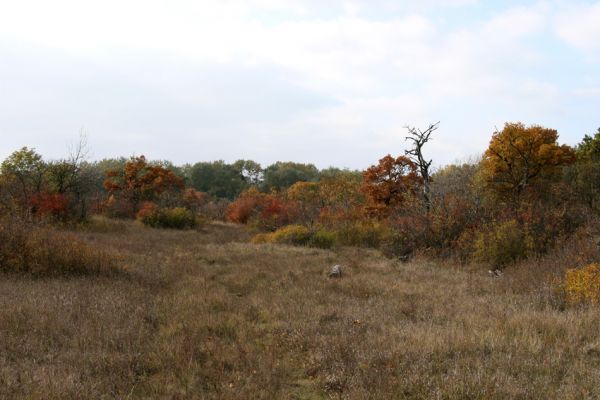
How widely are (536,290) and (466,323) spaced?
10.4 feet

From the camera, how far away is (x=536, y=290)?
369 inches

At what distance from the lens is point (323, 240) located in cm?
2194

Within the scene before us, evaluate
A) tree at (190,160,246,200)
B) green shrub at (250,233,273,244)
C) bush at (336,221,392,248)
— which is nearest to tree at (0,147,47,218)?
green shrub at (250,233,273,244)

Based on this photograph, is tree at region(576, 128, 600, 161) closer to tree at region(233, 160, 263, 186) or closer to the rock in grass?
the rock in grass

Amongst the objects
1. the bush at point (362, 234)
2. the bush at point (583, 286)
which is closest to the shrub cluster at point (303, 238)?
the bush at point (362, 234)

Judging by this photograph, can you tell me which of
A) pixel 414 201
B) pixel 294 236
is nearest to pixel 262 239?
pixel 294 236

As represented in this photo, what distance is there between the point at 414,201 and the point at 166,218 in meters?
20.1

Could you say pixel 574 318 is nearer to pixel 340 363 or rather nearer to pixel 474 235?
pixel 340 363


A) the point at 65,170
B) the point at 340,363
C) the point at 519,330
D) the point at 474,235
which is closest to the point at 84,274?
the point at 340,363

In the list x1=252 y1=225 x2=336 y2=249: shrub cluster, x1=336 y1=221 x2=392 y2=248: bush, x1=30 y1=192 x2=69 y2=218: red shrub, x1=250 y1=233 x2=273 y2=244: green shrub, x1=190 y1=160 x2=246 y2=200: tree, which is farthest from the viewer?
x1=190 y1=160 x2=246 y2=200: tree

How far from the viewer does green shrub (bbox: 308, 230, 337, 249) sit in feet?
71.4

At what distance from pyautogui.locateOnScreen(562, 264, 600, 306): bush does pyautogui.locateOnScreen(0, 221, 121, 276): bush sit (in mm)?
10593

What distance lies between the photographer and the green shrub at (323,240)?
71.4 feet

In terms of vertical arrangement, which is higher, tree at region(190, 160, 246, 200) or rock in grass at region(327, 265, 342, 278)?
tree at region(190, 160, 246, 200)
